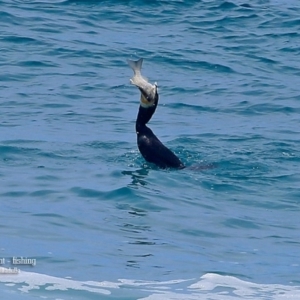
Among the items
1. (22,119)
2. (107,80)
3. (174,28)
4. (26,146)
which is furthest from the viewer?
(174,28)

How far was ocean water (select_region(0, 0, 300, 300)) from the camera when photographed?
6.48m

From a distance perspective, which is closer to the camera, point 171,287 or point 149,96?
point 171,287

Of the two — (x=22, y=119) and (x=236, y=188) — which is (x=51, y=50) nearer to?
(x=22, y=119)

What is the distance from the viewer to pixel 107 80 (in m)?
15.3

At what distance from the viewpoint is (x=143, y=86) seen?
30.3 feet

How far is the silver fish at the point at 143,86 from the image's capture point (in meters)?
9.20

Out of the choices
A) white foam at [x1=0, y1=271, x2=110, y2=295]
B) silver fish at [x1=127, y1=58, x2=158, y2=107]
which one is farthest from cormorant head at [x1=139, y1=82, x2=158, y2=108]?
white foam at [x1=0, y1=271, x2=110, y2=295]

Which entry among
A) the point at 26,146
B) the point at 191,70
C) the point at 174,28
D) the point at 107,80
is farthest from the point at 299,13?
the point at 26,146

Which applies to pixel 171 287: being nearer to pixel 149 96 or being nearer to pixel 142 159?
pixel 149 96

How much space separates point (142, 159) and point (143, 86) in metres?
1.23

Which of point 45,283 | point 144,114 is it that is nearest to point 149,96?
point 144,114

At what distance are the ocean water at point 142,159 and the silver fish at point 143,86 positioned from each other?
0.76m

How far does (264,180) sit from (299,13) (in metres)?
11.9

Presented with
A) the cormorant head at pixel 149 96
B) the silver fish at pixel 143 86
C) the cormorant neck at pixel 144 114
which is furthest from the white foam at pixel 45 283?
the cormorant neck at pixel 144 114
